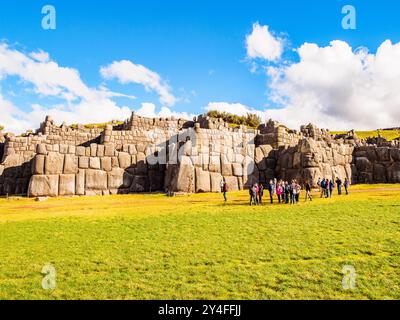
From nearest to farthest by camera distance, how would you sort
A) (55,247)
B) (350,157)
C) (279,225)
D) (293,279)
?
1. (293,279)
2. (55,247)
3. (279,225)
4. (350,157)

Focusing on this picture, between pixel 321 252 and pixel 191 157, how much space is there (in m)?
21.0

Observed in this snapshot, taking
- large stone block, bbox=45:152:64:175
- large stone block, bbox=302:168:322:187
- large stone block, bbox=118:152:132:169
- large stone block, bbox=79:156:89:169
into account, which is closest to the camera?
large stone block, bbox=45:152:64:175

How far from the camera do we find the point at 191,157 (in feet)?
102

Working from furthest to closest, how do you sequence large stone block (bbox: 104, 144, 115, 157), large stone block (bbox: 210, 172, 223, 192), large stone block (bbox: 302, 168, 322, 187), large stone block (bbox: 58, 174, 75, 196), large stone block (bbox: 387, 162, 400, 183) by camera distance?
large stone block (bbox: 387, 162, 400, 183) < large stone block (bbox: 104, 144, 115, 157) < large stone block (bbox: 210, 172, 223, 192) < large stone block (bbox: 302, 168, 322, 187) < large stone block (bbox: 58, 174, 75, 196)

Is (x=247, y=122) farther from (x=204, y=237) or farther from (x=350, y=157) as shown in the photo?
(x=204, y=237)

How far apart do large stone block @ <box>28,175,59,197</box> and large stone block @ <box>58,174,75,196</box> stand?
44cm

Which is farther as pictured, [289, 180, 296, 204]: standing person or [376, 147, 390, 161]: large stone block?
[376, 147, 390, 161]: large stone block

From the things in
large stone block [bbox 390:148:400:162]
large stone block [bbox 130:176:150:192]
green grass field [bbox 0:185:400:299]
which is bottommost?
green grass field [bbox 0:185:400:299]

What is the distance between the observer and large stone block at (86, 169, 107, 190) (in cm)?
3003

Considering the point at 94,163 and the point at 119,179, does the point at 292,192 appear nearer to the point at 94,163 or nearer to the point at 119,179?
the point at 119,179

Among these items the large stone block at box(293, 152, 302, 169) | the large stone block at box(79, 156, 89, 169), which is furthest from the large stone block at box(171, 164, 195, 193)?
the large stone block at box(293, 152, 302, 169)

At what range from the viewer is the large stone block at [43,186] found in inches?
1081

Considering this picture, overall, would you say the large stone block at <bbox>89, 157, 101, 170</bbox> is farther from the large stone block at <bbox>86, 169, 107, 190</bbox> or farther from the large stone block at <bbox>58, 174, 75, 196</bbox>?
the large stone block at <bbox>58, 174, 75, 196</bbox>
